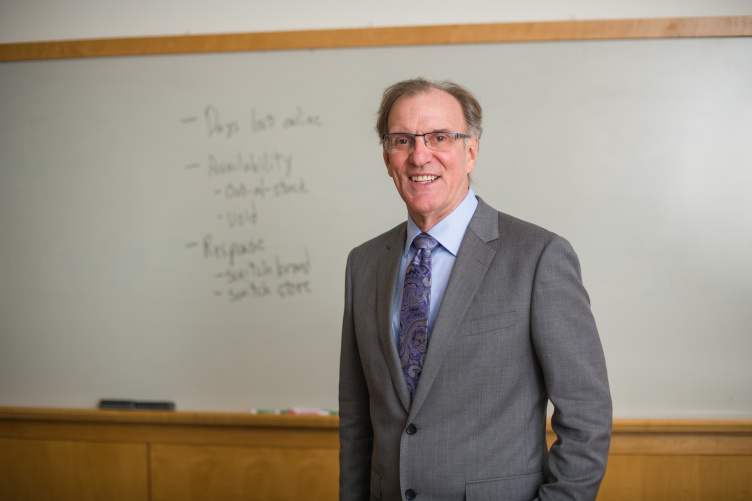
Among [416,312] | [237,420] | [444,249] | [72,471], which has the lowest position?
[72,471]

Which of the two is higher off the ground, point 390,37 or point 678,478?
point 390,37

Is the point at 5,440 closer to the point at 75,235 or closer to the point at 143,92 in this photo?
the point at 75,235

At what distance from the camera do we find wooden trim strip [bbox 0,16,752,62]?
217 cm

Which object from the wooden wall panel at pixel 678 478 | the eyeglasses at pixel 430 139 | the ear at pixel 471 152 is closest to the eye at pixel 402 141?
the eyeglasses at pixel 430 139

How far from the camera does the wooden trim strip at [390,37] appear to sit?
2.17 meters

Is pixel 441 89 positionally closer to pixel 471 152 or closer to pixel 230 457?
pixel 471 152

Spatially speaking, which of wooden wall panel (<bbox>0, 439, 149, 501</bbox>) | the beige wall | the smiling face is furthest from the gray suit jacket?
wooden wall panel (<bbox>0, 439, 149, 501</bbox>)

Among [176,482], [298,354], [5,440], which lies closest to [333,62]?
[298,354]

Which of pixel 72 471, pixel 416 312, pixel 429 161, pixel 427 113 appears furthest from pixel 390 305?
pixel 72 471

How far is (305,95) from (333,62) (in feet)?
0.59

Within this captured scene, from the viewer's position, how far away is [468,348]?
115 cm

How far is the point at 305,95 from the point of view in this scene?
2.36 metres

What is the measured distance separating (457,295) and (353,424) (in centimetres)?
49

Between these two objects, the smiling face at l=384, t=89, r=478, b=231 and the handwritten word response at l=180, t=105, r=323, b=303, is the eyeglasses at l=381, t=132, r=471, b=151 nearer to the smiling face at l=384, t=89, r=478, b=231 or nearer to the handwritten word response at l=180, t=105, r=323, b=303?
the smiling face at l=384, t=89, r=478, b=231
